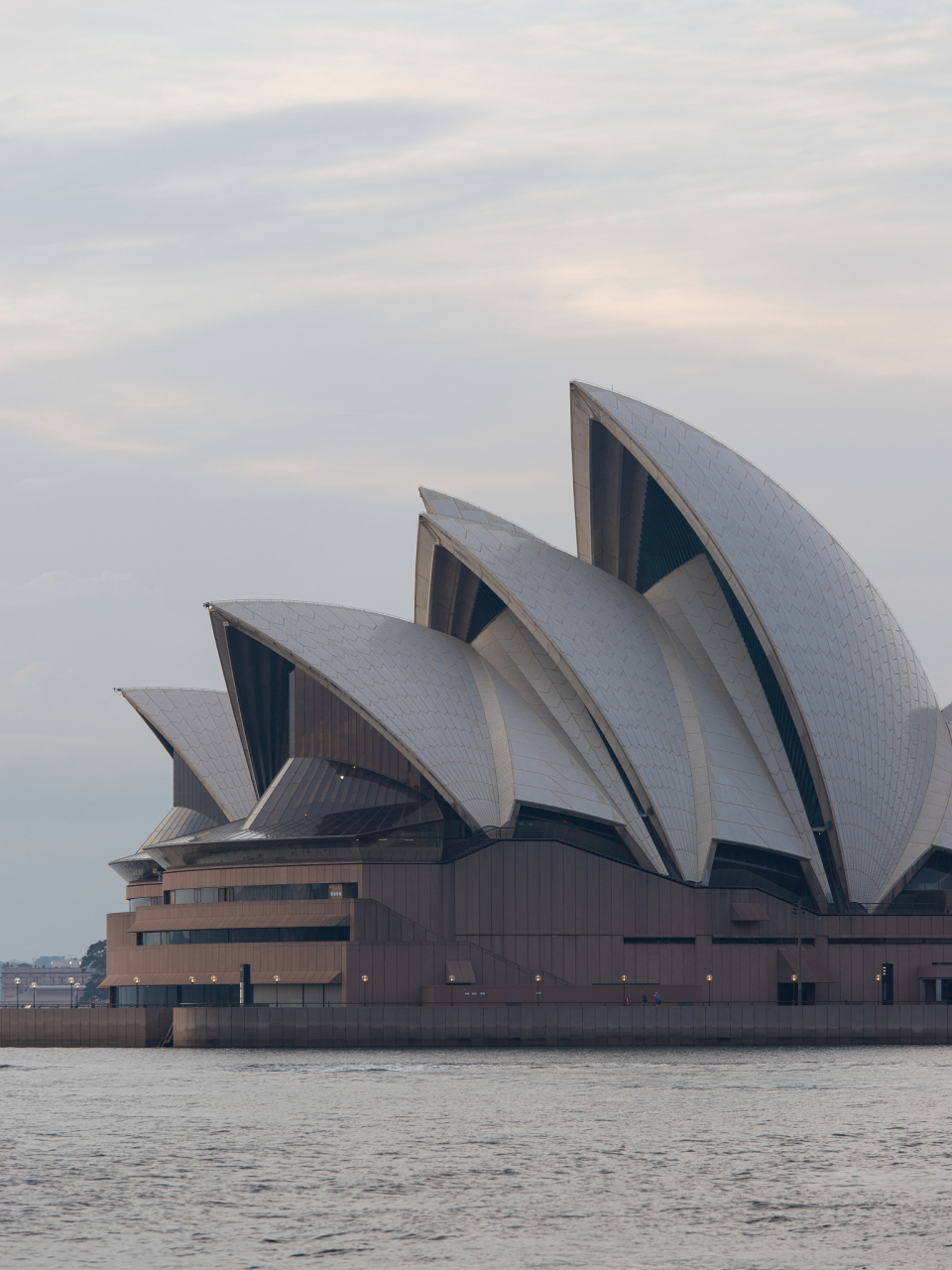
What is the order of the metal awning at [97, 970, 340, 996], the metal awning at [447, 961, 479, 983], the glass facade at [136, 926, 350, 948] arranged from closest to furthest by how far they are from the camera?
the metal awning at [97, 970, 340, 996], the metal awning at [447, 961, 479, 983], the glass facade at [136, 926, 350, 948]

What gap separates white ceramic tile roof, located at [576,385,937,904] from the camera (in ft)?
245

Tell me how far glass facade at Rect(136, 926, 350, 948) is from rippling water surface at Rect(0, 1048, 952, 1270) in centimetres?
901

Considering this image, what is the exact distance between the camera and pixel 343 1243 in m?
32.3

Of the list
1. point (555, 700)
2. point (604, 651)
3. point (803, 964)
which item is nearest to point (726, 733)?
point (604, 651)

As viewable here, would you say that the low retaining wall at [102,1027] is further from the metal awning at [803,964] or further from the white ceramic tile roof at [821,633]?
the white ceramic tile roof at [821,633]

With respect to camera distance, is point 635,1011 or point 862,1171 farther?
point 635,1011

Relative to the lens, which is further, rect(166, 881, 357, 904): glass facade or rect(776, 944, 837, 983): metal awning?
rect(776, 944, 837, 983): metal awning

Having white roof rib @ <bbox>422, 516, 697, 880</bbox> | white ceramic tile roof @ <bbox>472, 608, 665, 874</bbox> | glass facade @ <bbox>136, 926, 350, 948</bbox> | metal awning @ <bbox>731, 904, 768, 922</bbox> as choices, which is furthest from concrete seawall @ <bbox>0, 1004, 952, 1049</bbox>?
white ceramic tile roof @ <bbox>472, 608, 665, 874</bbox>

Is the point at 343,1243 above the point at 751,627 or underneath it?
underneath

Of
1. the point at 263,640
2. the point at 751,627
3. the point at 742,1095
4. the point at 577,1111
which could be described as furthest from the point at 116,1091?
the point at 751,627

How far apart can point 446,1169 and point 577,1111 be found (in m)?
9.96

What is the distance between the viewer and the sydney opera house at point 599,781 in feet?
238

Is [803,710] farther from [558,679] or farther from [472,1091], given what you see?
[472,1091]

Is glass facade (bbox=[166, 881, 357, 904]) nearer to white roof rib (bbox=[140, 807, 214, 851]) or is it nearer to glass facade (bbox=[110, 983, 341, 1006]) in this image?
glass facade (bbox=[110, 983, 341, 1006])
